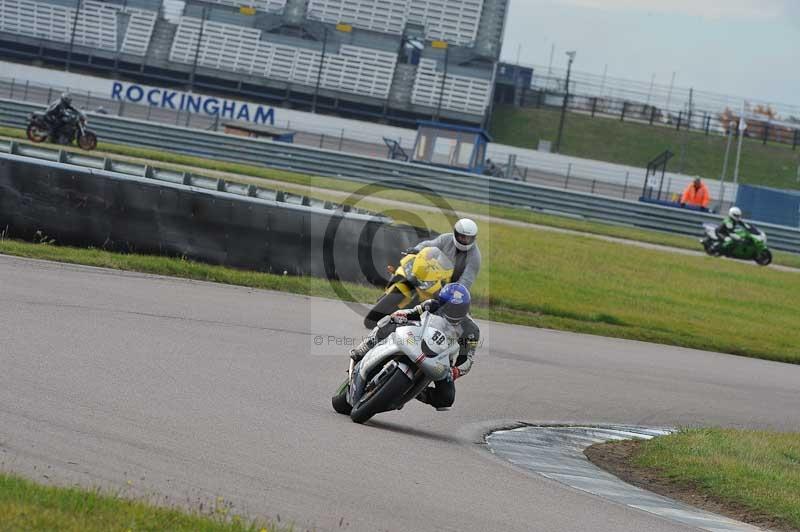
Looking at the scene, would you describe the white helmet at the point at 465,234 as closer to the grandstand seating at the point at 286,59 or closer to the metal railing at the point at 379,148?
the metal railing at the point at 379,148

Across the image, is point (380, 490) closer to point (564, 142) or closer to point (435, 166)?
point (435, 166)

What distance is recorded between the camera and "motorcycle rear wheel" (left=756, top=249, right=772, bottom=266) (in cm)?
3284

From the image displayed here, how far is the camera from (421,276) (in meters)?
10.7

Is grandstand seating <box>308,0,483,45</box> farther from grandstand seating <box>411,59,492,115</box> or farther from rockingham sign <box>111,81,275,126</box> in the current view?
rockingham sign <box>111,81,275,126</box>

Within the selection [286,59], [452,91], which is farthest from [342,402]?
[286,59]

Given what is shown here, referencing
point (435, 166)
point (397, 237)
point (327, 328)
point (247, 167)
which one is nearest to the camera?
point (327, 328)

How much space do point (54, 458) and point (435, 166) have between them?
121 ft

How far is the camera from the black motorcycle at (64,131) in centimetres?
3369

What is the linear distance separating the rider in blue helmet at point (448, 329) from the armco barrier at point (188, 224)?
7.19 metres

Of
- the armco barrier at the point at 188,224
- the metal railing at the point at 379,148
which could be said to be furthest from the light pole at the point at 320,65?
the armco barrier at the point at 188,224

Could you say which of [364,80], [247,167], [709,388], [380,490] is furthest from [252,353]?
[364,80]

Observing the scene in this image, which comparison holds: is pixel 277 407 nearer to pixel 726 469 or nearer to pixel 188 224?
pixel 726 469

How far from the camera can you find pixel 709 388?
47.4 feet

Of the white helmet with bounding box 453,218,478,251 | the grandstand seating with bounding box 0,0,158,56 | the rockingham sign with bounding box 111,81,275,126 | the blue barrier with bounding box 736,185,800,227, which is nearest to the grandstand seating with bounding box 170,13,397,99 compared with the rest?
the grandstand seating with bounding box 0,0,158,56
